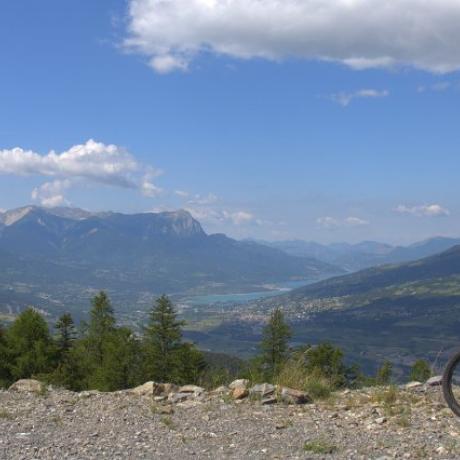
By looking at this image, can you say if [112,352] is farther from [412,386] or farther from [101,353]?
[412,386]

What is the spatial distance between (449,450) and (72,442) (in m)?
6.24

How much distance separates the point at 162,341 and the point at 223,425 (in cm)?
3629

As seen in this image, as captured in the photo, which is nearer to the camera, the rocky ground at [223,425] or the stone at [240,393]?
the rocky ground at [223,425]

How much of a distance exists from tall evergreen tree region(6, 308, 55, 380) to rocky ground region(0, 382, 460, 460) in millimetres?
27026

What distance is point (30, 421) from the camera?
10938 millimetres

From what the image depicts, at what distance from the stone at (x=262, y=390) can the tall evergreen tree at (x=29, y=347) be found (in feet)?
95.4

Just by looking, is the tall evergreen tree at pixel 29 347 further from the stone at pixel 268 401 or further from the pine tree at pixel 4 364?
the stone at pixel 268 401

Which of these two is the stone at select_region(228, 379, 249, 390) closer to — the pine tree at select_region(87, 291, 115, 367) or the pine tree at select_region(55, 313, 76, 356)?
the pine tree at select_region(87, 291, 115, 367)

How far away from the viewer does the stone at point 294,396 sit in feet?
39.8

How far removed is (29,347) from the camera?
40.1 m

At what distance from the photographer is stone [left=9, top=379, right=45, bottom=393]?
45.1ft

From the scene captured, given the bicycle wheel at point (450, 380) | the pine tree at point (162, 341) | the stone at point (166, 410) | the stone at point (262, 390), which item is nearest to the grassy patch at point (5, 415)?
the stone at point (166, 410)

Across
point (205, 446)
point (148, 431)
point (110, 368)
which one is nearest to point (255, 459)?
point (205, 446)

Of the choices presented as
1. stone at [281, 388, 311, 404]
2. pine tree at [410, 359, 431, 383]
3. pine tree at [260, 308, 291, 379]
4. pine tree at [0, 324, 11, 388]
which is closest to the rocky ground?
stone at [281, 388, 311, 404]
